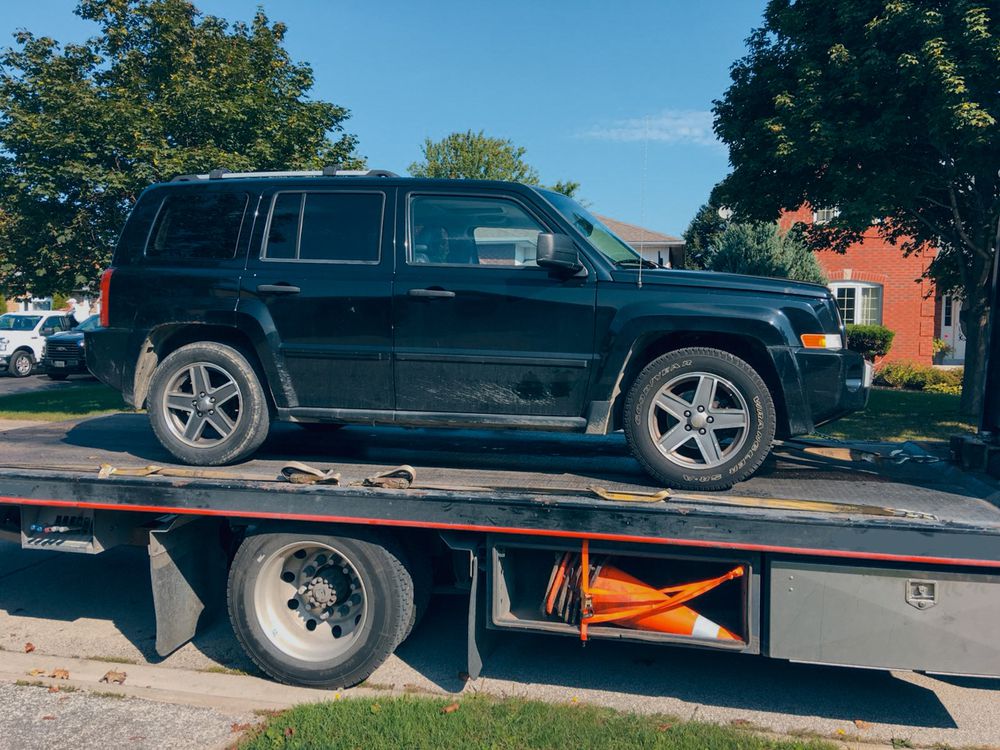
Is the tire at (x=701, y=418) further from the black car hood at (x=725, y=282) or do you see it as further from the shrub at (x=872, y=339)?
the shrub at (x=872, y=339)

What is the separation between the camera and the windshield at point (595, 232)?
4.96 meters

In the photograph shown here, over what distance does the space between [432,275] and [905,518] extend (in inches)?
107

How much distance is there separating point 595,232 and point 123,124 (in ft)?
29.7

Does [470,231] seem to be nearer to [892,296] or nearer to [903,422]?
[903,422]

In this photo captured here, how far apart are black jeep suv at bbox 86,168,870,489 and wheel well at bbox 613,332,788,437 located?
0.01m

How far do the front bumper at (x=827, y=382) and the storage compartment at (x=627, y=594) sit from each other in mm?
1000

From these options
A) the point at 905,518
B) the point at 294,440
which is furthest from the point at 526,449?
the point at 905,518

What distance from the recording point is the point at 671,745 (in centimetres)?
386

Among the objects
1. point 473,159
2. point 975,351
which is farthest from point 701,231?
point 975,351

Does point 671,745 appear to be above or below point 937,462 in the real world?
below

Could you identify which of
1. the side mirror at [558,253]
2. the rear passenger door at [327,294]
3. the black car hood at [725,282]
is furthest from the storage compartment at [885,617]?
the rear passenger door at [327,294]

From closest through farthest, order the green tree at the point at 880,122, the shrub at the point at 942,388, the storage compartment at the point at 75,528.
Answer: the storage compartment at the point at 75,528 → the green tree at the point at 880,122 → the shrub at the point at 942,388

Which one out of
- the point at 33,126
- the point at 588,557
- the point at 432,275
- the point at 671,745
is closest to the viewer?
the point at 671,745

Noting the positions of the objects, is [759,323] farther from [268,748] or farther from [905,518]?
[268,748]
